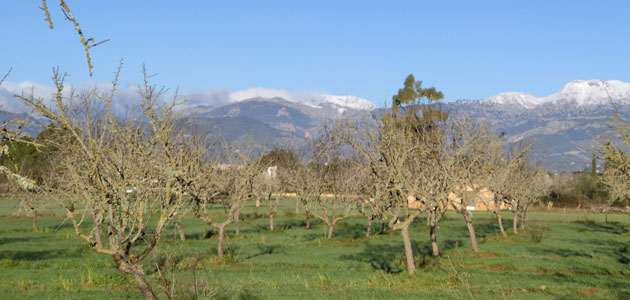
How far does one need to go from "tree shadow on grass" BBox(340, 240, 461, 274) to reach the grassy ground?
0.20 feet

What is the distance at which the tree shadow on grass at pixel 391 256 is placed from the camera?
92.0ft

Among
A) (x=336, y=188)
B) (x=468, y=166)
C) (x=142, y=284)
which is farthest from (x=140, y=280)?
(x=336, y=188)

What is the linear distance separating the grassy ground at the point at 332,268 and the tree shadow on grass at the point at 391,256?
62mm

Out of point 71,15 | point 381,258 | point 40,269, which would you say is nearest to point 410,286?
point 381,258

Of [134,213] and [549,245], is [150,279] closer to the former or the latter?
[134,213]

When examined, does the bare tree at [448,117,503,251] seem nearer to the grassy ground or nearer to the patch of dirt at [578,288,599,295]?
the grassy ground

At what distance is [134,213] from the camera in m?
10.6

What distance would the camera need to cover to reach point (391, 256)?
3241cm

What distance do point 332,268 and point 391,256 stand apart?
5501 mm

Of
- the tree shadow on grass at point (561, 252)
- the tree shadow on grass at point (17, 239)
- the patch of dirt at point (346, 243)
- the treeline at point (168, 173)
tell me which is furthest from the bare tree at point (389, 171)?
the tree shadow on grass at point (17, 239)

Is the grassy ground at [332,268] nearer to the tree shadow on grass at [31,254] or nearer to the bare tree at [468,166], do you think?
the tree shadow on grass at [31,254]

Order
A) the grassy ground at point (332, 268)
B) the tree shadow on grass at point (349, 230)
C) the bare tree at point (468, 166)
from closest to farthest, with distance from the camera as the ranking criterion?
the grassy ground at point (332, 268) < the bare tree at point (468, 166) < the tree shadow on grass at point (349, 230)

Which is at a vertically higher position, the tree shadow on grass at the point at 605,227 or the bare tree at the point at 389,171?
the bare tree at the point at 389,171

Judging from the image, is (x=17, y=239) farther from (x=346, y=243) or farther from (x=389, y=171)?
(x=389, y=171)
